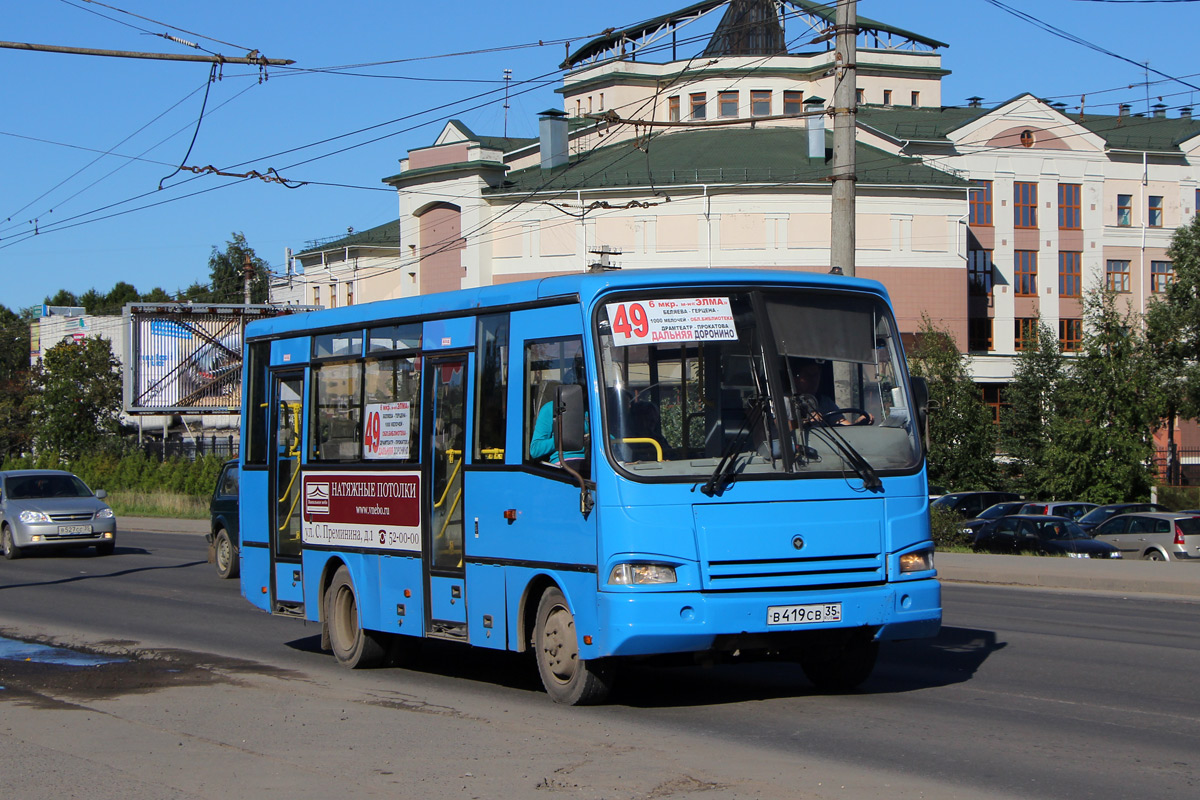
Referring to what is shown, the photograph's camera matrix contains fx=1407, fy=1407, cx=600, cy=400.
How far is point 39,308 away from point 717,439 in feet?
433

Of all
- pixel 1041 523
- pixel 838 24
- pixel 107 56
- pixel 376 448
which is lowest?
pixel 1041 523

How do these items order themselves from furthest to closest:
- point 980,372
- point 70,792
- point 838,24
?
point 980,372 → point 838,24 → point 70,792

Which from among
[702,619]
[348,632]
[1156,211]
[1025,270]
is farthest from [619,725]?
[1156,211]

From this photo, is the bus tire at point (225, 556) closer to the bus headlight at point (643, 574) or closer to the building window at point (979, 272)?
the bus headlight at point (643, 574)

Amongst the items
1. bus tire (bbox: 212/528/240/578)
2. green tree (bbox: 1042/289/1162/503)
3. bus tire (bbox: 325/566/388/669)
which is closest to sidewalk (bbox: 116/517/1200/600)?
bus tire (bbox: 212/528/240/578)

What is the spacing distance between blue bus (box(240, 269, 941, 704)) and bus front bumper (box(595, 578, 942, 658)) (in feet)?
0.04

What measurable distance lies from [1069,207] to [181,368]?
43.7 metres

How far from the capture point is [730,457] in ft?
28.0

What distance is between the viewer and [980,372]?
66.1 metres

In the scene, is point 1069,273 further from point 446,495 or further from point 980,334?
point 446,495

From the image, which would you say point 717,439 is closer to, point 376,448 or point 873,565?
point 873,565

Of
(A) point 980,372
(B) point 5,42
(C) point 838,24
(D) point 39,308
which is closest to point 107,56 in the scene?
(B) point 5,42

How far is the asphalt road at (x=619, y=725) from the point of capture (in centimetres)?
692

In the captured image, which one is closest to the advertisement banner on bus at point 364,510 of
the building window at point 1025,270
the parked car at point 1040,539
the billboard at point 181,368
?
the parked car at point 1040,539
